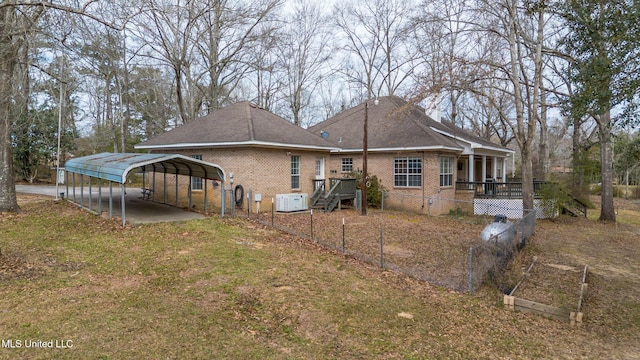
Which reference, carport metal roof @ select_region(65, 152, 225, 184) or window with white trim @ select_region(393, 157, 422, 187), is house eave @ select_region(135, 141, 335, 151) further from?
window with white trim @ select_region(393, 157, 422, 187)

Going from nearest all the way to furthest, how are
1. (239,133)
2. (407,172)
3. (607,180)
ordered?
(239,133) → (607,180) → (407,172)

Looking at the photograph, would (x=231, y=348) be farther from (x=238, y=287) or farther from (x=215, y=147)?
(x=215, y=147)

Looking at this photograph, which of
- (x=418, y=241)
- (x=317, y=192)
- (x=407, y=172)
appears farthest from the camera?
(x=407, y=172)

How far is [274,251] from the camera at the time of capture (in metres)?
9.51

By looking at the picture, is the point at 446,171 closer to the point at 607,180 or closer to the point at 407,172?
the point at 407,172

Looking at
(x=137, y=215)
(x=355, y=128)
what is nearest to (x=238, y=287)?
(x=137, y=215)

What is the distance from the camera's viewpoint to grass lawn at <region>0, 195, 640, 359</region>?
4.77 metres

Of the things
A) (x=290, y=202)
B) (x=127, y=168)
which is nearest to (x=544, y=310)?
(x=127, y=168)

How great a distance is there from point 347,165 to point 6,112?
617 inches

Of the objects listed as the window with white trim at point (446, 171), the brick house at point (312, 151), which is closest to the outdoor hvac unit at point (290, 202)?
the brick house at point (312, 151)

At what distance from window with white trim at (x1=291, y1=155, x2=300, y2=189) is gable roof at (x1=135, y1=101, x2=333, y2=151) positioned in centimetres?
77

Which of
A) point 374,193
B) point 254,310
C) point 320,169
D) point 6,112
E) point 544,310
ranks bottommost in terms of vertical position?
point 544,310

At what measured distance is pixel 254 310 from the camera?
5.95 m

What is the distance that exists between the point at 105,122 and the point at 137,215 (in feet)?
94.9
